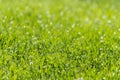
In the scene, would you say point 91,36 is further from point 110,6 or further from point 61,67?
point 110,6

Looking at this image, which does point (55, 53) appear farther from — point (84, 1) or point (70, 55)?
point (84, 1)

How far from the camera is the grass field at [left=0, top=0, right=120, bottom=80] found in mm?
7734

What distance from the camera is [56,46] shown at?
907 centimetres

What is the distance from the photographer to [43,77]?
7590 millimetres

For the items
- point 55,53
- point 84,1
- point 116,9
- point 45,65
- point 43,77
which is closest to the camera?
point 43,77

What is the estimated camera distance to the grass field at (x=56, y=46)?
773cm

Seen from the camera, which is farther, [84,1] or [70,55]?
[84,1]

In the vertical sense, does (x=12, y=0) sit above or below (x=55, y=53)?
above

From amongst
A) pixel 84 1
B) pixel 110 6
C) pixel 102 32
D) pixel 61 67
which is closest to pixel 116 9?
pixel 110 6

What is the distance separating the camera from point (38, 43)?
9.20m

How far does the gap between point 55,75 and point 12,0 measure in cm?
838

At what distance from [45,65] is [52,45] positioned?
3.55 feet

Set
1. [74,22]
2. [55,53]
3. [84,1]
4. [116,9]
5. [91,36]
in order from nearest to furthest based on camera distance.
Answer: [55,53] < [91,36] < [74,22] < [116,9] < [84,1]

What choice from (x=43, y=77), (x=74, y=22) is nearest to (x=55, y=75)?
(x=43, y=77)
